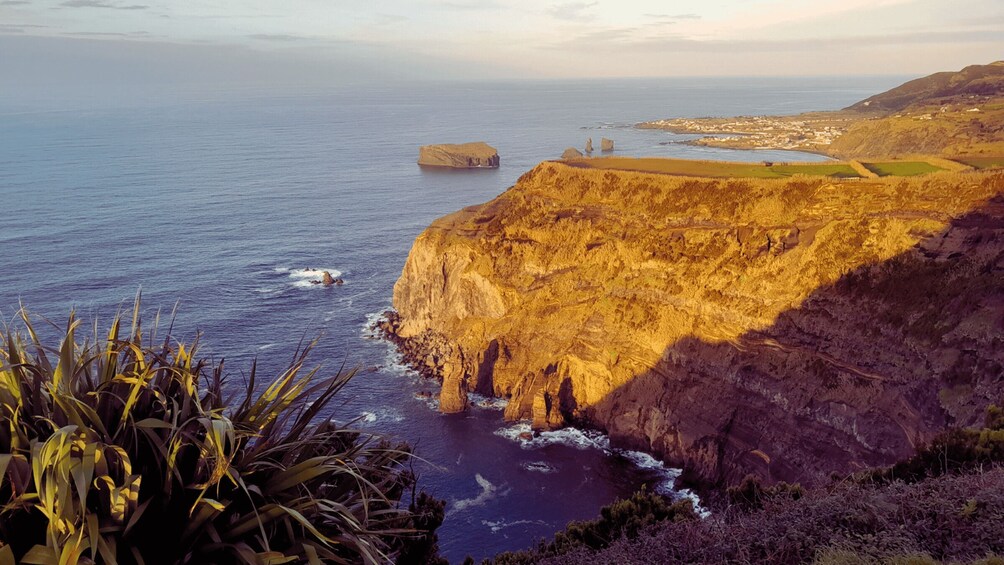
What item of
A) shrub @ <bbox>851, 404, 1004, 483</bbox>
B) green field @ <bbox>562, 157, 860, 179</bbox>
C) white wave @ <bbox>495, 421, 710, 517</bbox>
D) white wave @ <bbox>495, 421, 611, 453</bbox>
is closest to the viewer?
shrub @ <bbox>851, 404, 1004, 483</bbox>

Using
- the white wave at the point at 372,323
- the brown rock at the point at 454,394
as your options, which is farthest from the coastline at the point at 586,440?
the white wave at the point at 372,323

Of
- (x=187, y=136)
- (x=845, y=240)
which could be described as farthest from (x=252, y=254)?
(x=187, y=136)

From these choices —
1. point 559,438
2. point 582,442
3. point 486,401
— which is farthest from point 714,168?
point 486,401

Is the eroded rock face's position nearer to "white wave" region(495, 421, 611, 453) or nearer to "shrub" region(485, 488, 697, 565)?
"white wave" region(495, 421, 611, 453)

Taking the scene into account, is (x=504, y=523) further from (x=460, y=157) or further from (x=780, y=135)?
(x=780, y=135)

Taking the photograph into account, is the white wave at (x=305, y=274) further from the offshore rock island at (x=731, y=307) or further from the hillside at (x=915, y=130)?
the hillside at (x=915, y=130)

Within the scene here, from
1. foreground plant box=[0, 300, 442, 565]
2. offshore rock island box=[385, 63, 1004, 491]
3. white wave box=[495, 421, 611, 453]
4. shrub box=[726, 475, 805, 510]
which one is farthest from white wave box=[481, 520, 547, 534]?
foreground plant box=[0, 300, 442, 565]
